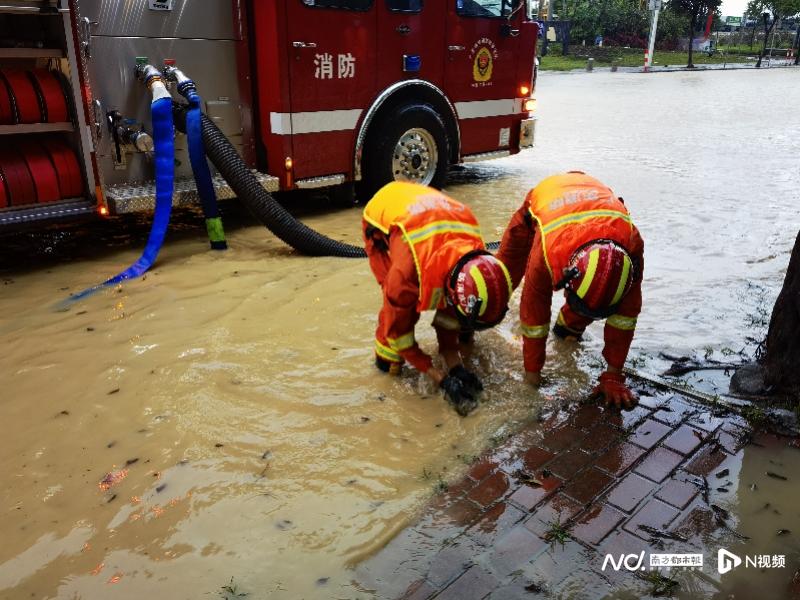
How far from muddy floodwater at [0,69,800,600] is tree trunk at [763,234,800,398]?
39 cm

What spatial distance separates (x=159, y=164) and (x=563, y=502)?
391 centimetres

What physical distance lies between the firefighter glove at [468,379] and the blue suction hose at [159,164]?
9.27 feet

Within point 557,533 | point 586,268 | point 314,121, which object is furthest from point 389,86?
point 557,533

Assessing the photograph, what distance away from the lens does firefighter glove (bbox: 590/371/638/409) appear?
3.28 metres

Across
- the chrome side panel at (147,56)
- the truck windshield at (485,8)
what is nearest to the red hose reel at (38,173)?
the chrome side panel at (147,56)

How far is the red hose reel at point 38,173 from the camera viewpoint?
4.77 metres

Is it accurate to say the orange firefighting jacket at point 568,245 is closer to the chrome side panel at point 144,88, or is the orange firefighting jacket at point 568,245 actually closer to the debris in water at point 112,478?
the debris in water at point 112,478

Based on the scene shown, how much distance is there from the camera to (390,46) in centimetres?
642

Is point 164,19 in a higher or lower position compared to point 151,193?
higher

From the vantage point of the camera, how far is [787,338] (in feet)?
10.5

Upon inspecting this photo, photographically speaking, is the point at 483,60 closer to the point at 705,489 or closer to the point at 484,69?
the point at 484,69

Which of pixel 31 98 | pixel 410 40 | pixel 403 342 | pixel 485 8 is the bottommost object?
pixel 403 342

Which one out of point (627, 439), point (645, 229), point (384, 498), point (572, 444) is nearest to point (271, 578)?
point (384, 498)

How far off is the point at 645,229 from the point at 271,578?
5.30m
